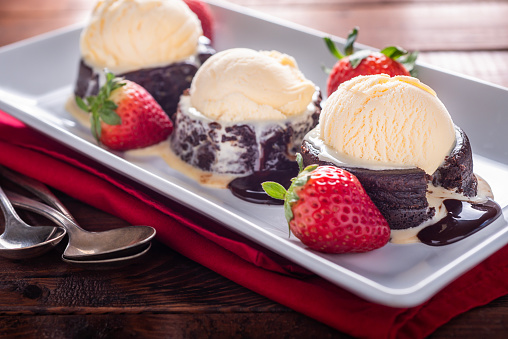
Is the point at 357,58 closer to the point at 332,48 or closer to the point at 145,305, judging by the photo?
the point at 332,48

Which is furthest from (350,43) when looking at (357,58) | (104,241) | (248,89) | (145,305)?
(145,305)

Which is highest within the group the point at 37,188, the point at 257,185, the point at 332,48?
the point at 332,48

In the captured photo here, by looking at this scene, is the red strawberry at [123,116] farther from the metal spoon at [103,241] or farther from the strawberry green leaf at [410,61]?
the strawberry green leaf at [410,61]

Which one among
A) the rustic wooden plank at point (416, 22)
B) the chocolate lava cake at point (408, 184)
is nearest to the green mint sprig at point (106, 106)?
the chocolate lava cake at point (408, 184)

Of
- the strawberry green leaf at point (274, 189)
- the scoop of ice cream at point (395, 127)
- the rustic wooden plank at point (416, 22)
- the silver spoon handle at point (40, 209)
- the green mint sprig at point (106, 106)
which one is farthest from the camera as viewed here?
the rustic wooden plank at point (416, 22)

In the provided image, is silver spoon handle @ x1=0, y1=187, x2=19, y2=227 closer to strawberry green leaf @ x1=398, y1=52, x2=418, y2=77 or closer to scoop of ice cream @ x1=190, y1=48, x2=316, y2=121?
scoop of ice cream @ x1=190, y1=48, x2=316, y2=121

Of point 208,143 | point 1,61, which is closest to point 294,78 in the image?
point 208,143

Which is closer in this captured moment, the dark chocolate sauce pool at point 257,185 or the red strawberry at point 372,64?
the dark chocolate sauce pool at point 257,185
